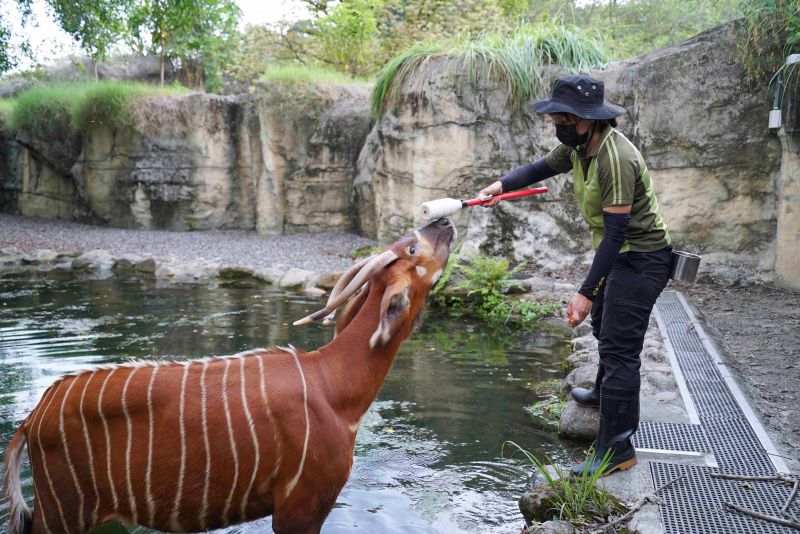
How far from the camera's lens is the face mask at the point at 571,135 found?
3.51m

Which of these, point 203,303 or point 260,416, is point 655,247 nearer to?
point 260,416

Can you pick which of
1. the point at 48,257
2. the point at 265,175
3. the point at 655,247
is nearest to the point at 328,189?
the point at 265,175

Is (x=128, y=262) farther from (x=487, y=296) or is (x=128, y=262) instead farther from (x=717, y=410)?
(x=717, y=410)

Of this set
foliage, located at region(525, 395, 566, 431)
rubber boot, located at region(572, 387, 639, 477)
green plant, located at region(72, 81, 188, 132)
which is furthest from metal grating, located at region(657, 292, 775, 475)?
green plant, located at region(72, 81, 188, 132)

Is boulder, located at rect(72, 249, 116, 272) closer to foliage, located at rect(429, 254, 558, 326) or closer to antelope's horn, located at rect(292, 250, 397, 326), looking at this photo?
foliage, located at rect(429, 254, 558, 326)

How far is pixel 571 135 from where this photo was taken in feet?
11.6

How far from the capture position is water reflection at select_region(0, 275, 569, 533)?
4.01m

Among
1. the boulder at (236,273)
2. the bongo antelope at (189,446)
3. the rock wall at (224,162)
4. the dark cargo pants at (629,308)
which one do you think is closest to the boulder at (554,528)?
the dark cargo pants at (629,308)

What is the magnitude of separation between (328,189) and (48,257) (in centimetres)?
518

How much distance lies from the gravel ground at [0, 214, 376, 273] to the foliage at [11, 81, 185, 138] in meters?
2.33

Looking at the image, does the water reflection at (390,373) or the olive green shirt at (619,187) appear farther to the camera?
the water reflection at (390,373)

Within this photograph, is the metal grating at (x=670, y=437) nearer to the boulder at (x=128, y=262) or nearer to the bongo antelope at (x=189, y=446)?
the bongo antelope at (x=189, y=446)

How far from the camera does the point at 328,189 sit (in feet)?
47.1

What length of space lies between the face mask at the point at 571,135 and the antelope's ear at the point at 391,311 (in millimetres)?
1257
